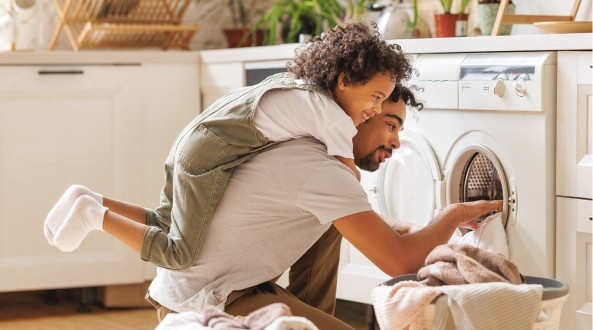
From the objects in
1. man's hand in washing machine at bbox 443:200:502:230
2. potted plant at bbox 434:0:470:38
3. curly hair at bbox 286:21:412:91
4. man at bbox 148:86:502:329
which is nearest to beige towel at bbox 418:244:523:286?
man at bbox 148:86:502:329

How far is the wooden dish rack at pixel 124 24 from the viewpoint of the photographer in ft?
11.9

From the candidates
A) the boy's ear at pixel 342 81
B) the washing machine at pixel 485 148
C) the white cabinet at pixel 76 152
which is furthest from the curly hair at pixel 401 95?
the white cabinet at pixel 76 152

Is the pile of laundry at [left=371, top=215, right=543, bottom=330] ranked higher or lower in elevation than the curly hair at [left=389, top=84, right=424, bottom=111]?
lower

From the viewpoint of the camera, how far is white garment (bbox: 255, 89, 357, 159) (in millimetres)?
2027

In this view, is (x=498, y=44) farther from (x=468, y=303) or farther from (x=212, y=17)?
(x=212, y=17)

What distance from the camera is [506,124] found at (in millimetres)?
2379

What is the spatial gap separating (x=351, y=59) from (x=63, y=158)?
1.61 meters

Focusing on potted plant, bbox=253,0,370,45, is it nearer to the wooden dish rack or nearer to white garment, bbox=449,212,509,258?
the wooden dish rack

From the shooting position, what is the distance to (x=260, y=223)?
2.10 metres

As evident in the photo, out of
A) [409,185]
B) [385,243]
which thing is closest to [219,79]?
[409,185]

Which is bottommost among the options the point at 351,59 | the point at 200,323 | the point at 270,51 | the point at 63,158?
the point at 200,323

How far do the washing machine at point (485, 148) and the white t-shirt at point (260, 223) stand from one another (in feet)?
1.55

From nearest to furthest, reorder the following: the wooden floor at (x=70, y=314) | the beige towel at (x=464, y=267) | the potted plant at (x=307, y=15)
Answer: the beige towel at (x=464, y=267)
the wooden floor at (x=70, y=314)
the potted plant at (x=307, y=15)

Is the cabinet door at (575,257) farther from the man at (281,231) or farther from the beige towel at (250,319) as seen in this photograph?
the beige towel at (250,319)
